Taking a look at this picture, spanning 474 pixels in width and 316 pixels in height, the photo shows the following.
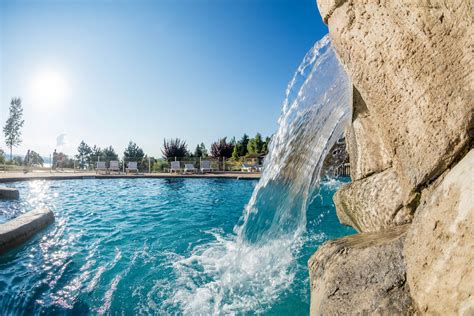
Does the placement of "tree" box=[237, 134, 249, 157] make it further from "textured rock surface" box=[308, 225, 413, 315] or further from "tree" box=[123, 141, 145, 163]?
"textured rock surface" box=[308, 225, 413, 315]

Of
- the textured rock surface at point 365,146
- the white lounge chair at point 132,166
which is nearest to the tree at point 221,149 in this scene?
the white lounge chair at point 132,166

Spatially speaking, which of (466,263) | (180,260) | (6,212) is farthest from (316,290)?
(6,212)

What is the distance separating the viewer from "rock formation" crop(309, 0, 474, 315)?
130 centimetres

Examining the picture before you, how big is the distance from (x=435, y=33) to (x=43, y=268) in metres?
5.67

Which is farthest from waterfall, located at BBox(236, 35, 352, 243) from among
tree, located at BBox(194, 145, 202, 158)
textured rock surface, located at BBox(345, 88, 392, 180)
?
tree, located at BBox(194, 145, 202, 158)

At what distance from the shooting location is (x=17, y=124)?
2828cm

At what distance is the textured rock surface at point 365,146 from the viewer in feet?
9.17

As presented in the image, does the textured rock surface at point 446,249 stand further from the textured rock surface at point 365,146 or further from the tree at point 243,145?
the tree at point 243,145

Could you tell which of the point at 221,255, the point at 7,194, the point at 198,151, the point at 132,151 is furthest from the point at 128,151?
the point at 221,255

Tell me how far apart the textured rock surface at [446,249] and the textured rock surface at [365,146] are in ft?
4.27

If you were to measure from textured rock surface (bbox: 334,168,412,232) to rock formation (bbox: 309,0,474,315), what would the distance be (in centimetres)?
2

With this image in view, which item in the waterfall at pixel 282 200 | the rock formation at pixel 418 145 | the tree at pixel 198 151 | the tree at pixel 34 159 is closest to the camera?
the rock formation at pixel 418 145

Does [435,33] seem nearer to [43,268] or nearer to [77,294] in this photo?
[77,294]

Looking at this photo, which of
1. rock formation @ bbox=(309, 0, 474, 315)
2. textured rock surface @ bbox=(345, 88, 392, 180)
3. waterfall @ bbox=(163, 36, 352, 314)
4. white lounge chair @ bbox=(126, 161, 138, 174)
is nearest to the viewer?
rock formation @ bbox=(309, 0, 474, 315)
